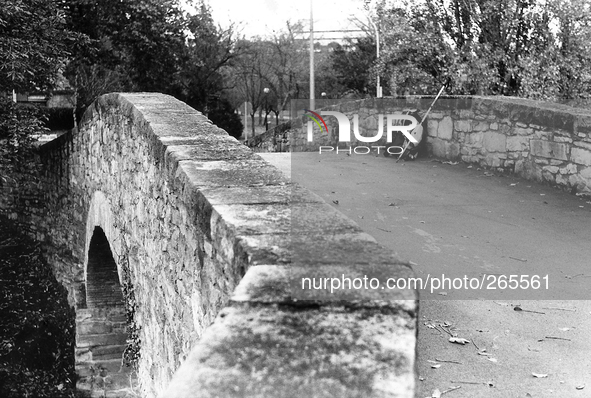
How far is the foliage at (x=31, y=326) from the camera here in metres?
10.8

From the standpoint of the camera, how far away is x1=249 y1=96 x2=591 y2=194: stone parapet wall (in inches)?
273

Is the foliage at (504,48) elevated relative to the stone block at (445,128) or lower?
elevated

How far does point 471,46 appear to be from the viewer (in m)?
13.3

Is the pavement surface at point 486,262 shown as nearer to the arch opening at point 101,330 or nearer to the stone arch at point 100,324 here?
the stone arch at point 100,324

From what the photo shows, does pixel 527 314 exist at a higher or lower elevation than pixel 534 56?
lower

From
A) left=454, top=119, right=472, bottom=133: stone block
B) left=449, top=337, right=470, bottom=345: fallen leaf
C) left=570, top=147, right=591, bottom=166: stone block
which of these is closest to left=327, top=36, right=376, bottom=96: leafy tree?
left=454, top=119, right=472, bottom=133: stone block

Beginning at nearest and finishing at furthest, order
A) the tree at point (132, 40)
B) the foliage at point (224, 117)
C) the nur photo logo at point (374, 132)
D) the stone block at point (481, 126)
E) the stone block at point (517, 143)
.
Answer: the stone block at point (517, 143), the stone block at point (481, 126), the nur photo logo at point (374, 132), the tree at point (132, 40), the foliage at point (224, 117)

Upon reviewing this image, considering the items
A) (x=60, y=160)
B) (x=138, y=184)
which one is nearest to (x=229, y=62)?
(x=60, y=160)

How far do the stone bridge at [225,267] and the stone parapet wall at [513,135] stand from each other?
12.4ft

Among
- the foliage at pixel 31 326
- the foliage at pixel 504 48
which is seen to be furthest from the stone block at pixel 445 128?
the foliage at pixel 31 326

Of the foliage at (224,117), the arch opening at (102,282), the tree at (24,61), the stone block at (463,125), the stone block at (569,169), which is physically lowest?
the arch opening at (102,282)

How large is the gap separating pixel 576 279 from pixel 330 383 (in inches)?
135

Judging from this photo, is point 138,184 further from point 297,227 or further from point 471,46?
point 471,46

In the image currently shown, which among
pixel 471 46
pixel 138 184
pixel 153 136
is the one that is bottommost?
pixel 138 184
